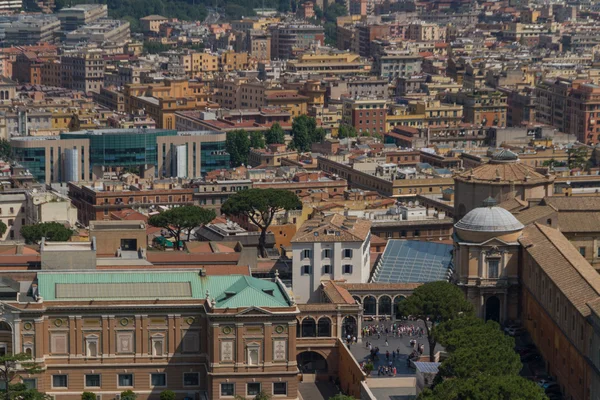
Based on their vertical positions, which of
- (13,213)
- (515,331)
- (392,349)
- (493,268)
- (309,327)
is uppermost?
(493,268)

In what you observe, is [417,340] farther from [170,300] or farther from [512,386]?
[512,386]

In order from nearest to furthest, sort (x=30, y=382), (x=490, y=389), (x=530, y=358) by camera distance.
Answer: (x=490, y=389) < (x=30, y=382) < (x=530, y=358)

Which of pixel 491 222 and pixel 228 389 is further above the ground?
pixel 491 222

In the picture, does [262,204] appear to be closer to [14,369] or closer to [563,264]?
[563,264]

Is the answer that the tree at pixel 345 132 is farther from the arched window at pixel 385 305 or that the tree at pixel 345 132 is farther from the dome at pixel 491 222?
the dome at pixel 491 222

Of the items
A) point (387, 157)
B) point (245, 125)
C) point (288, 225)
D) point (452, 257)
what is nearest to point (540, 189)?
point (452, 257)

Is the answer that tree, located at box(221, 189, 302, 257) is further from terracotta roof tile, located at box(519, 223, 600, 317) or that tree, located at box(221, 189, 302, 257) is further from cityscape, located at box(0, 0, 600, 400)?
terracotta roof tile, located at box(519, 223, 600, 317)

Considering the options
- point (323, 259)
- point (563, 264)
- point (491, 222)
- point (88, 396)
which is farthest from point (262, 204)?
point (88, 396)
